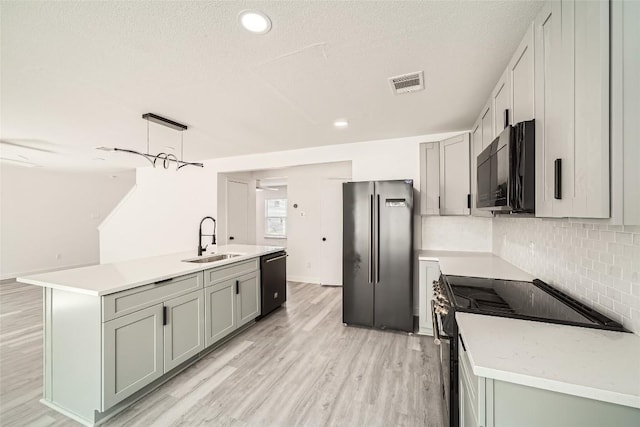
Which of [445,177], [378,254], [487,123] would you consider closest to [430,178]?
[445,177]

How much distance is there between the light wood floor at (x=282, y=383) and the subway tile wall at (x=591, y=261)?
1.26 metres

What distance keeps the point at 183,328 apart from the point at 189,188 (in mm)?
3771

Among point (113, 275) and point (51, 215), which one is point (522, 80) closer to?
point (113, 275)

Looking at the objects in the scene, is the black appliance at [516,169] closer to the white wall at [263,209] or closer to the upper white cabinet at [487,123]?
the upper white cabinet at [487,123]

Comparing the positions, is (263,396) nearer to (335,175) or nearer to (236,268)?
(236,268)

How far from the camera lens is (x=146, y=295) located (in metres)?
2.03

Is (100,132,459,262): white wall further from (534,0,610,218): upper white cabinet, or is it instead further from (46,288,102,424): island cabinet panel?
(46,288,102,424): island cabinet panel

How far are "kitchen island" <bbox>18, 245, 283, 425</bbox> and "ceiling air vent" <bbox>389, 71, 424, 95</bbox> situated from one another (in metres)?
2.38

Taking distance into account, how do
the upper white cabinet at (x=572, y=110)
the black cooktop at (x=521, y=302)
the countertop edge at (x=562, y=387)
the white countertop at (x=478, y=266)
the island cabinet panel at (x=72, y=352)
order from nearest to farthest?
1. the countertop edge at (x=562, y=387)
2. the upper white cabinet at (x=572, y=110)
3. the black cooktop at (x=521, y=302)
4. the island cabinet panel at (x=72, y=352)
5. the white countertop at (x=478, y=266)

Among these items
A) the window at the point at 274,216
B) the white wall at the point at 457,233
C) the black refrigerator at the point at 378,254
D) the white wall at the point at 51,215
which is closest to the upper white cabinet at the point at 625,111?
the black refrigerator at the point at 378,254

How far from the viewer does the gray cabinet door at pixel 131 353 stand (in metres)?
1.79

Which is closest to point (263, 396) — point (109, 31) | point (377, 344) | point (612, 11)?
point (377, 344)

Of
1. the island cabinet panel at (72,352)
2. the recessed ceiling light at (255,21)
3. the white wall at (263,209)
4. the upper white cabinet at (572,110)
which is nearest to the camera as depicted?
the upper white cabinet at (572,110)

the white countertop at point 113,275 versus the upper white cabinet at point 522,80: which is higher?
the upper white cabinet at point 522,80
